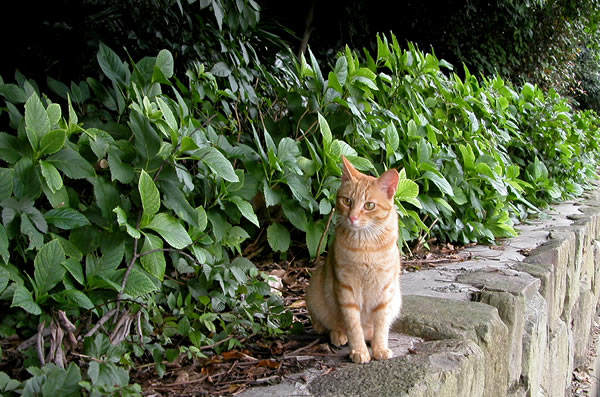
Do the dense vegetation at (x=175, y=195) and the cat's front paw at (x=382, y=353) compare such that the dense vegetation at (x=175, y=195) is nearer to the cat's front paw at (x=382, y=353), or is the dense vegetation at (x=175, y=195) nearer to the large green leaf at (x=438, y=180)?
the large green leaf at (x=438, y=180)

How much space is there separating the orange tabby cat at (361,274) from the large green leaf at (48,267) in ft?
3.25

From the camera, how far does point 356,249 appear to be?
200cm

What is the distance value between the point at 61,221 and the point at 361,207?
3.62ft

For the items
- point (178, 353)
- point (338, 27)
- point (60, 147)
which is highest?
point (338, 27)

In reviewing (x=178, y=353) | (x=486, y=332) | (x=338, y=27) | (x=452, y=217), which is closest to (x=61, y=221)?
(x=178, y=353)

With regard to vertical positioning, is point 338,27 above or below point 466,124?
above

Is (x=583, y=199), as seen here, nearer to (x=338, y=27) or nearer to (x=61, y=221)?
(x=338, y=27)

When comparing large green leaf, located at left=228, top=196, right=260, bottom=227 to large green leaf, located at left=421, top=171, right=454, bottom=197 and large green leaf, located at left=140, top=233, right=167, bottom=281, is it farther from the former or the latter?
large green leaf, located at left=421, top=171, right=454, bottom=197

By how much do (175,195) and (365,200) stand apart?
0.75 metres

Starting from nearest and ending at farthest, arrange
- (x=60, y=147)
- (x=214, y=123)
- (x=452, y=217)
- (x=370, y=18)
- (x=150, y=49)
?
(x=60, y=147), (x=214, y=123), (x=150, y=49), (x=452, y=217), (x=370, y=18)

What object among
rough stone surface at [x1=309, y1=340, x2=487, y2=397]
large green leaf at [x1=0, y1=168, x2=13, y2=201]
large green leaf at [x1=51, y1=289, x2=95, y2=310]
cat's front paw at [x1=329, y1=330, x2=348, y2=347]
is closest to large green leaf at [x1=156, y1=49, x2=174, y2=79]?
large green leaf at [x1=0, y1=168, x2=13, y2=201]

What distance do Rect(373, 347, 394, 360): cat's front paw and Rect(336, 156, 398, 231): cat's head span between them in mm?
466

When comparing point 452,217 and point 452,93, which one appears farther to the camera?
point 452,93

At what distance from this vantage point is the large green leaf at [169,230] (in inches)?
72.7
